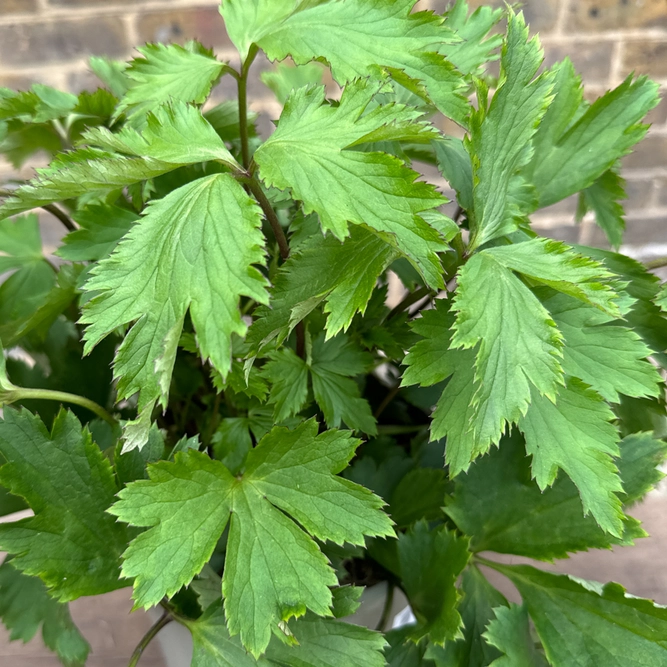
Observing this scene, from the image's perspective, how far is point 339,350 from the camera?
42 centimetres

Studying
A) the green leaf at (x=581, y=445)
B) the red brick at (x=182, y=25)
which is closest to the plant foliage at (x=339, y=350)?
the green leaf at (x=581, y=445)

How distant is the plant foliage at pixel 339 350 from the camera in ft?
0.99

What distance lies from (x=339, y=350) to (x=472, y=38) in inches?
9.9

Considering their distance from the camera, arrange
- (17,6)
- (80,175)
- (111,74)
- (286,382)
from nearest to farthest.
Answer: (80,175) < (286,382) < (111,74) < (17,6)

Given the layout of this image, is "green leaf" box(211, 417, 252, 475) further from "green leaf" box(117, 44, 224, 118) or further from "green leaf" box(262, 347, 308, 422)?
"green leaf" box(117, 44, 224, 118)

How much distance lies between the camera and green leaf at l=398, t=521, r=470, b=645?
0.39 metres

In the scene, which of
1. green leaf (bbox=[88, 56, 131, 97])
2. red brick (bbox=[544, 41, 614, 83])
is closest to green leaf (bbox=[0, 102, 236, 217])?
green leaf (bbox=[88, 56, 131, 97])

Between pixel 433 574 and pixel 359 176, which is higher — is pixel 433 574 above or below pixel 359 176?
below

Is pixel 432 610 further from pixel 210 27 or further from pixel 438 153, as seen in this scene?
pixel 210 27

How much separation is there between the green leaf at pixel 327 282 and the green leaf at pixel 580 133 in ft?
0.64

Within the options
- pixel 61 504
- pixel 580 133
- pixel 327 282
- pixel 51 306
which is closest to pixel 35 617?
pixel 61 504

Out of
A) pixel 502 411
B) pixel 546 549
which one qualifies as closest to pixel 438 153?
pixel 502 411

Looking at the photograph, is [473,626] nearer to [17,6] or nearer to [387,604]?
[387,604]

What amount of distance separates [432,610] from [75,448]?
0.91 feet
